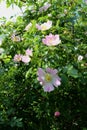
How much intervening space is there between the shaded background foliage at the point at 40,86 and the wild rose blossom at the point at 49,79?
0.04 m

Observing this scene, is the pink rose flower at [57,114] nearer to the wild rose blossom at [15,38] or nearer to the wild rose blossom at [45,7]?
the wild rose blossom at [15,38]

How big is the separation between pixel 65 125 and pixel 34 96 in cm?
29

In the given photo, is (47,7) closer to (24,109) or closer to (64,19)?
(64,19)

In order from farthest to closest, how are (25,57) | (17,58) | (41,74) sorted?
1. (17,58)
2. (25,57)
3. (41,74)

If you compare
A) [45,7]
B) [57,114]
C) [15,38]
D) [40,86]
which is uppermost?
[45,7]

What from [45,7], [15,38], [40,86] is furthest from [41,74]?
[45,7]

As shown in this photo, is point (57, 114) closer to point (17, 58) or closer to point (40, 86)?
point (40, 86)

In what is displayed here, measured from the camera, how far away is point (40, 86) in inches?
88.4

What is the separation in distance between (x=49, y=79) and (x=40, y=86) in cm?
20

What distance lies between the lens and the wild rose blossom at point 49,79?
6.66ft

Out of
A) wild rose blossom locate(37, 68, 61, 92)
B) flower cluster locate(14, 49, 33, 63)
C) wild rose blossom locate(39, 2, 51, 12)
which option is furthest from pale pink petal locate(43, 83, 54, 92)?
wild rose blossom locate(39, 2, 51, 12)

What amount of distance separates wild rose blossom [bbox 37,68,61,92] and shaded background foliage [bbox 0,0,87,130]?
45 millimetres

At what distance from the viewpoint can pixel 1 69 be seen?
233 centimetres

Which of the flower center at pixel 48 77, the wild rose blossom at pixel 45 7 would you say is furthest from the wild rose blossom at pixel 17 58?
the wild rose blossom at pixel 45 7
